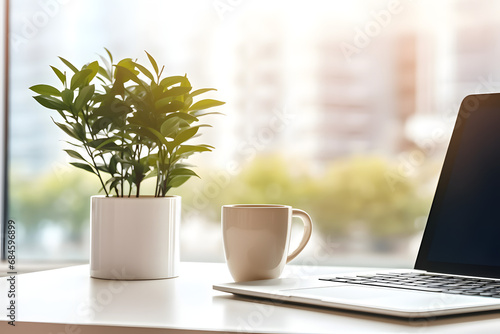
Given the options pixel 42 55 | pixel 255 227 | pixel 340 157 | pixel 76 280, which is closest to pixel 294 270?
pixel 255 227

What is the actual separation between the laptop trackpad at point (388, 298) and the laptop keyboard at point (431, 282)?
0.09 ft

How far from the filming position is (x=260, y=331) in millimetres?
637

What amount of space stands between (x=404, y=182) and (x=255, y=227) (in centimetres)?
174

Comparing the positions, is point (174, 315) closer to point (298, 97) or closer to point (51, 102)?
point (51, 102)

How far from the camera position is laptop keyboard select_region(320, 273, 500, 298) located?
806mm

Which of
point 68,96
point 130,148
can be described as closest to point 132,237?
point 130,148

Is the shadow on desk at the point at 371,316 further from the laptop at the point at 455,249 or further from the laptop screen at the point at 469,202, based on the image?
the laptop screen at the point at 469,202

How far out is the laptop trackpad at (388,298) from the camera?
2.30ft

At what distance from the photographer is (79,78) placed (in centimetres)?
110

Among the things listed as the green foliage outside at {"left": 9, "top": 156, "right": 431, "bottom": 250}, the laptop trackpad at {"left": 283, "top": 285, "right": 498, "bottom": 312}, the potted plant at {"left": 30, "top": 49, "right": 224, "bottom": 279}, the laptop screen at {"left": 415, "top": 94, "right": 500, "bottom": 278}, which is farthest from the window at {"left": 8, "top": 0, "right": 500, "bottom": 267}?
the laptop trackpad at {"left": 283, "top": 285, "right": 498, "bottom": 312}

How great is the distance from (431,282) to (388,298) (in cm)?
16

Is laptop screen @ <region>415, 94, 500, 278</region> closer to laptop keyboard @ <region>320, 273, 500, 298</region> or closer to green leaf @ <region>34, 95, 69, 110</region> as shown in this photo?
laptop keyboard @ <region>320, 273, 500, 298</region>

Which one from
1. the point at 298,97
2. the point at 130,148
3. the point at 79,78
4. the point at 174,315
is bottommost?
the point at 174,315

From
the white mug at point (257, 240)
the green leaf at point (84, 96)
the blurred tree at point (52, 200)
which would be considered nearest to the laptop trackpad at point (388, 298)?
the white mug at point (257, 240)
